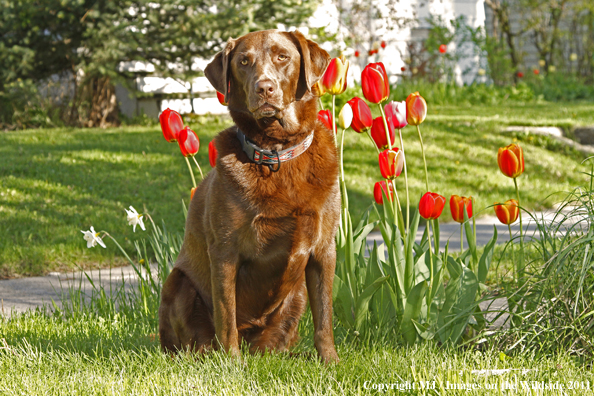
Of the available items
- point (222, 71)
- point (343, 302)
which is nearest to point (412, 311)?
point (343, 302)

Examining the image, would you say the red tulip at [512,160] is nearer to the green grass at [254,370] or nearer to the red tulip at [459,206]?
the red tulip at [459,206]

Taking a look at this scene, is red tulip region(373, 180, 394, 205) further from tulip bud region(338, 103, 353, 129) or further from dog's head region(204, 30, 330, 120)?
dog's head region(204, 30, 330, 120)

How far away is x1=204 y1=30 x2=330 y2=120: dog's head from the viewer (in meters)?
2.43

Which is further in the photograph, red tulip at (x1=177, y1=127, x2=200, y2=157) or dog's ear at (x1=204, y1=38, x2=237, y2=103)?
red tulip at (x1=177, y1=127, x2=200, y2=157)

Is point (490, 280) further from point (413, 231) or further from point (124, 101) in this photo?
point (124, 101)

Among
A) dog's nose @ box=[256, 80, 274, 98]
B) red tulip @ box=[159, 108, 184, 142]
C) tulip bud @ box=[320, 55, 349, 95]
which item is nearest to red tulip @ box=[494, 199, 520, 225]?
tulip bud @ box=[320, 55, 349, 95]

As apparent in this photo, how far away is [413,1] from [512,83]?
3536 millimetres

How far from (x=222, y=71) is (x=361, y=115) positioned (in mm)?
702

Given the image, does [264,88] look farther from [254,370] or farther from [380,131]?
[254,370]

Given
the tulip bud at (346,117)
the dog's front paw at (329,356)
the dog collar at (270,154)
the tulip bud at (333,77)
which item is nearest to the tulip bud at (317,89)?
the tulip bud at (333,77)

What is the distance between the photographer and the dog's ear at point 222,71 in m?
2.60

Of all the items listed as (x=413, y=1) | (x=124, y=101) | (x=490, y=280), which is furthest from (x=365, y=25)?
(x=490, y=280)

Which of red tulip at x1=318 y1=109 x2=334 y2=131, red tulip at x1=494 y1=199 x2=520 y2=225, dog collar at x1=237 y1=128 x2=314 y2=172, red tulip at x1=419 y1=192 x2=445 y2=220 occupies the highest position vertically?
red tulip at x1=318 y1=109 x2=334 y2=131

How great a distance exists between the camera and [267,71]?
97.5 inches
